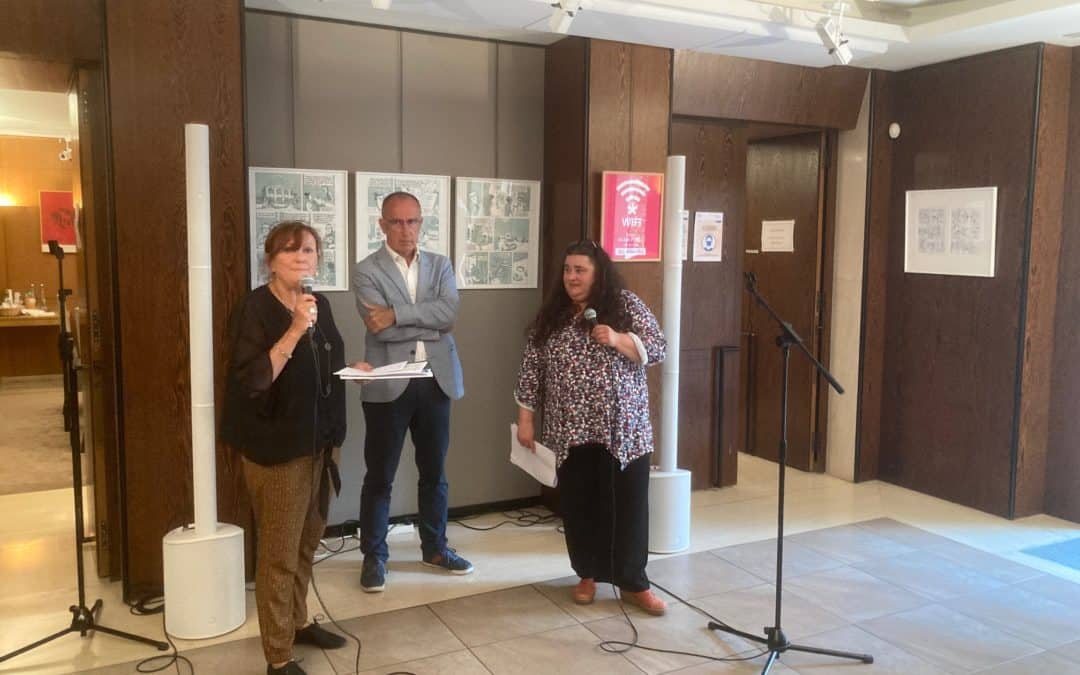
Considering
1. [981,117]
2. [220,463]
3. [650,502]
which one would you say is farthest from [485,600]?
[981,117]

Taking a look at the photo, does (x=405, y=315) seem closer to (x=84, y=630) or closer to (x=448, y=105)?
(x=448, y=105)

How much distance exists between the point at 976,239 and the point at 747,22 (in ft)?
6.27

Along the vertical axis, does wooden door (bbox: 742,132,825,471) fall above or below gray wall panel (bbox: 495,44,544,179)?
below

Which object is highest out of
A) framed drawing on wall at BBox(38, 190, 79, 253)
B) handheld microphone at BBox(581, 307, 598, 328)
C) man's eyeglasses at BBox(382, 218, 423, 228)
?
framed drawing on wall at BBox(38, 190, 79, 253)

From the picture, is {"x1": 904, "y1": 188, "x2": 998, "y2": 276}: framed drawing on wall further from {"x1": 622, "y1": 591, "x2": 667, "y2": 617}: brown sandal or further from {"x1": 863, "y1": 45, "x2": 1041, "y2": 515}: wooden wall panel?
{"x1": 622, "y1": 591, "x2": 667, "y2": 617}: brown sandal

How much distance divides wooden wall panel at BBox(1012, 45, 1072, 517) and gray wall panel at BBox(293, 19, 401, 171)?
3.45m

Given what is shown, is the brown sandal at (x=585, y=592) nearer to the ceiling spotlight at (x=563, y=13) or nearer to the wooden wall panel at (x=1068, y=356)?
the ceiling spotlight at (x=563, y=13)

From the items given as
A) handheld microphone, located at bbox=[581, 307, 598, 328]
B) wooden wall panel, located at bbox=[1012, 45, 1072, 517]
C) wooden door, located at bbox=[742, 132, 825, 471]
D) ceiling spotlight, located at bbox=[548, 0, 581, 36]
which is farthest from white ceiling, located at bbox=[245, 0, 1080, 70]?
handheld microphone, located at bbox=[581, 307, 598, 328]

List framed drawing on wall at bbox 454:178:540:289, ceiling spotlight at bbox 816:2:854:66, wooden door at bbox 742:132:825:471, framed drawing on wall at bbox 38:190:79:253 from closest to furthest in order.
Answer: ceiling spotlight at bbox 816:2:854:66, framed drawing on wall at bbox 454:178:540:289, wooden door at bbox 742:132:825:471, framed drawing on wall at bbox 38:190:79:253

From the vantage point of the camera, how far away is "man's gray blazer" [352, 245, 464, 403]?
3.54 meters

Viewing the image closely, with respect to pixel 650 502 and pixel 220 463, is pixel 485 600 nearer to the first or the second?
pixel 650 502

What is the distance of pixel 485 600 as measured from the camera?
11.7ft

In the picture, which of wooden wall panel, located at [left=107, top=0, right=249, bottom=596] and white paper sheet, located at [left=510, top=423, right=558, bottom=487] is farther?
white paper sheet, located at [left=510, top=423, right=558, bottom=487]

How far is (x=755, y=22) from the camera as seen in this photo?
4094 mm
